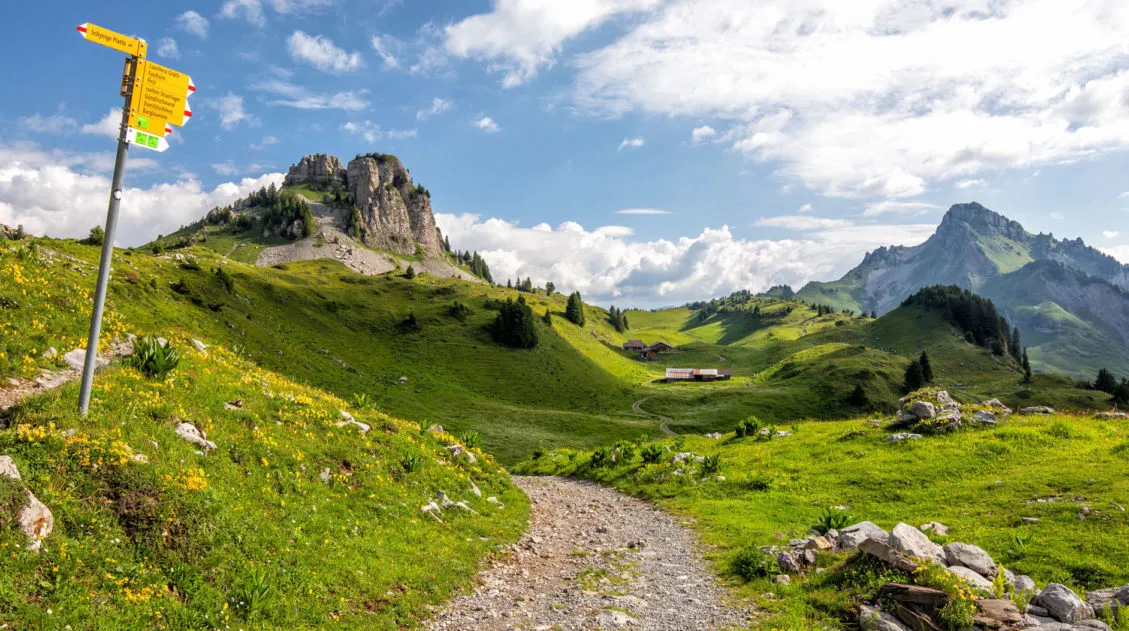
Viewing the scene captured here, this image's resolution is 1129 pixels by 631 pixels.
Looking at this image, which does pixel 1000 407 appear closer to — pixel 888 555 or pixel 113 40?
pixel 888 555

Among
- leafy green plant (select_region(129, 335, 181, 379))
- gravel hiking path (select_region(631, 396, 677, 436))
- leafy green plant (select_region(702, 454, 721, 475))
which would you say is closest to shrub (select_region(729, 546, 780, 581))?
leafy green plant (select_region(702, 454, 721, 475))

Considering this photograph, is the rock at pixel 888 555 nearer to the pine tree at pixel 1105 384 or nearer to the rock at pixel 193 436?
the rock at pixel 193 436

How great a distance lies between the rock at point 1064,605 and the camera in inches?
407

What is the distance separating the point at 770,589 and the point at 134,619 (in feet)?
46.6

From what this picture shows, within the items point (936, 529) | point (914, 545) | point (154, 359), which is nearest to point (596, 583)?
point (914, 545)

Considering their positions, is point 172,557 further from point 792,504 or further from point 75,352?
point 792,504

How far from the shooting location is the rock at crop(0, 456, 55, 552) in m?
8.54

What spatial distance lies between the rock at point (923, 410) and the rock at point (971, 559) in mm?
20081

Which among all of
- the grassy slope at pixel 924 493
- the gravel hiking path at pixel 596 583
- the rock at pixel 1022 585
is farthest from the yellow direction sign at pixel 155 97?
the rock at pixel 1022 585

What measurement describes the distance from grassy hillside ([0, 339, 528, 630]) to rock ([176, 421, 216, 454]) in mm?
225

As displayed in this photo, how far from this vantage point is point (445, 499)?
64.1 feet

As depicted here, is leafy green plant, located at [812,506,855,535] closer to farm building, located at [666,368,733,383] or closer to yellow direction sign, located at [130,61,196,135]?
yellow direction sign, located at [130,61,196,135]

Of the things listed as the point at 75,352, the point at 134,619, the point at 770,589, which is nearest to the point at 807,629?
the point at 770,589

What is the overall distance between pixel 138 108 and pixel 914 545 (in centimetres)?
2093
